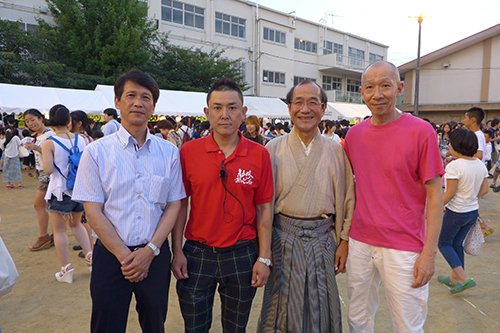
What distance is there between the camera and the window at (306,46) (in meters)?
24.1

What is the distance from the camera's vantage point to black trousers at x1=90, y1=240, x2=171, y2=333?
1.66 m

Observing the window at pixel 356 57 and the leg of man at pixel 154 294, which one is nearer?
the leg of man at pixel 154 294

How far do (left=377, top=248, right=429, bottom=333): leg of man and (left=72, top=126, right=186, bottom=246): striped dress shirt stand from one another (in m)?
1.38

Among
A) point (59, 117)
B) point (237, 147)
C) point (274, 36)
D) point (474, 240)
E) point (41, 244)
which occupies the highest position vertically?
point (274, 36)

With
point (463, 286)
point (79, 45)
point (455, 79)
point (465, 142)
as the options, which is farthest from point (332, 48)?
point (463, 286)

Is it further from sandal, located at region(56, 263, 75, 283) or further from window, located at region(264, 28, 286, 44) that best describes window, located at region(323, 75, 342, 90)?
sandal, located at region(56, 263, 75, 283)

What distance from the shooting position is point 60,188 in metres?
3.21

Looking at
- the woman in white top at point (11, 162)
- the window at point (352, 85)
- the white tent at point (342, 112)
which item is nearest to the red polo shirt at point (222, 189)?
the woman in white top at point (11, 162)

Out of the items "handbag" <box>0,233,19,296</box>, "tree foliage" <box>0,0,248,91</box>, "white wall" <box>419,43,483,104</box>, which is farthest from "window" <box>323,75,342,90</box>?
"handbag" <box>0,233,19,296</box>

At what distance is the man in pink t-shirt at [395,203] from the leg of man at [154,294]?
1.16m

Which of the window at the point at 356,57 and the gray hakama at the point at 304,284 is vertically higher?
the window at the point at 356,57

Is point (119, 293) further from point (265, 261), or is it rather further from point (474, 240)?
point (474, 240)

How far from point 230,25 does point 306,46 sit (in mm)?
7047

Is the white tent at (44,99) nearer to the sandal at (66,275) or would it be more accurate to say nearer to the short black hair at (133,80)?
the sandal at (66,275)
